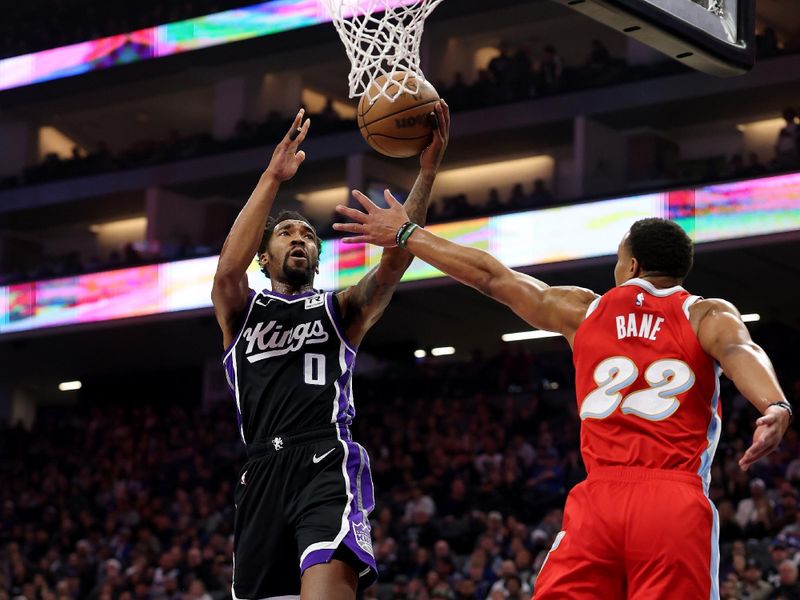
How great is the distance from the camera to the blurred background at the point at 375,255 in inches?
634

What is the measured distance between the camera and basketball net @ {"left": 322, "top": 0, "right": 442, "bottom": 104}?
6.00 meters

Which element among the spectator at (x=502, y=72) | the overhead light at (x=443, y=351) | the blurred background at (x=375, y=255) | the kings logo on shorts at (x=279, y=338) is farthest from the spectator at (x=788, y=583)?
the overhead light at (x=443, y=351)

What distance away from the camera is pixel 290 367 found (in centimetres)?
549

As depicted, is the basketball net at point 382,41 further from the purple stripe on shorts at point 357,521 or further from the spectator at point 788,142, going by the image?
the spectator at point 788,142

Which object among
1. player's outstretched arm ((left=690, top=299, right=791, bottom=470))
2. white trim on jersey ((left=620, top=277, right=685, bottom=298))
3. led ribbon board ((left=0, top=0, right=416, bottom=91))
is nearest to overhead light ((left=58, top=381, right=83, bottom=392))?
led ribbon board ((left=0, top=0, right=416, bottom=91))

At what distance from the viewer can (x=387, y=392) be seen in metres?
21.5

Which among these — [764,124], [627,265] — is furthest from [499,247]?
[627,265]

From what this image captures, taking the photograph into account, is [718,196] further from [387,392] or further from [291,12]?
[291,12]

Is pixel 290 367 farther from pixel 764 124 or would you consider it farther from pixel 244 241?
pixel 764 124

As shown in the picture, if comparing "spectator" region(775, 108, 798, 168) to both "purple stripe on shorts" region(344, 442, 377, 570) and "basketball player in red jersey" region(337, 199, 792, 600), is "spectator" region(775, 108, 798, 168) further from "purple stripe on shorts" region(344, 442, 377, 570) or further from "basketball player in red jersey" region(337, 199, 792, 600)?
"basketball player in red jersey" region(337, 199, 792, 600)

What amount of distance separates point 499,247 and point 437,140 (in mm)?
15194

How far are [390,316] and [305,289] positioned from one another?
59.6ft

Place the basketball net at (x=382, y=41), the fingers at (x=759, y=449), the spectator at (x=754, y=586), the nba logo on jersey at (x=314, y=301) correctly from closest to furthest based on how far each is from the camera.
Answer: the fingers at (x=759, y=449) → the nba logo on jersey at (x=314, y=301) → the basketball net at (x=382, y=41) → the spectator at (x=754, y=586)

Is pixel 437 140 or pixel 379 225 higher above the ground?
pixel 437 140
